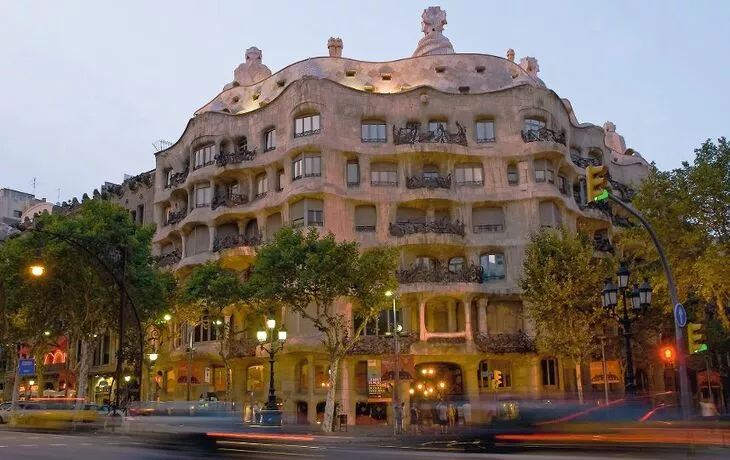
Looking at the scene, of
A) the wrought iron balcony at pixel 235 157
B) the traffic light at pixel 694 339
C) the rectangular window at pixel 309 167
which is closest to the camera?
the traffic light at pixel 694 339

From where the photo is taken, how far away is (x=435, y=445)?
2458 centimetres

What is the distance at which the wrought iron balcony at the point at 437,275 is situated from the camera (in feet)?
143

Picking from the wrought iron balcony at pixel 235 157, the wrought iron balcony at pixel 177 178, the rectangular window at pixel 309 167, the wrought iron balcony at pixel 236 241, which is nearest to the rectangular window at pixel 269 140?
the wrought iron balcony at pixel 235 157

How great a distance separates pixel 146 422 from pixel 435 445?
32.2ft

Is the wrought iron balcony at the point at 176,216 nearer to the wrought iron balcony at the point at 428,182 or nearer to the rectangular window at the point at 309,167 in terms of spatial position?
the rectangular window at the point at 309,167

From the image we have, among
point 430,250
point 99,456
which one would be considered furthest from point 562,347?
point 99,456

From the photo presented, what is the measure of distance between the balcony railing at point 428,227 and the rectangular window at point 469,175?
2.67 meters

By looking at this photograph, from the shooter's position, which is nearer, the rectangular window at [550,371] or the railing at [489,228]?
the railing at [489,228]

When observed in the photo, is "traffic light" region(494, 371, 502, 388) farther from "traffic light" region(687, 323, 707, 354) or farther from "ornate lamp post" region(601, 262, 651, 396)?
"traffic light" region(687, 323, 707, 354)

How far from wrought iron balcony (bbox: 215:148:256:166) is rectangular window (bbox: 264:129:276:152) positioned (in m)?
0.83

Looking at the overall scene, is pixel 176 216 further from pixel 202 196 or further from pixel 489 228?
pixel 489 228

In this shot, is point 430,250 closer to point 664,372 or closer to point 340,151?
point 340,151

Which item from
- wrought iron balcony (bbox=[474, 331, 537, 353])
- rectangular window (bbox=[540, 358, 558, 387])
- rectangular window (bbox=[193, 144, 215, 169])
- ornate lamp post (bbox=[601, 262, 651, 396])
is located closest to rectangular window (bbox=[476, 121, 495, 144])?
wrought iron balcony (bbox=[474, 331, 537, 353])

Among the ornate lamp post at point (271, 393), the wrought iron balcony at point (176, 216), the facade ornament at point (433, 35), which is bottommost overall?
the ornate lamp post at point (271, 393)
